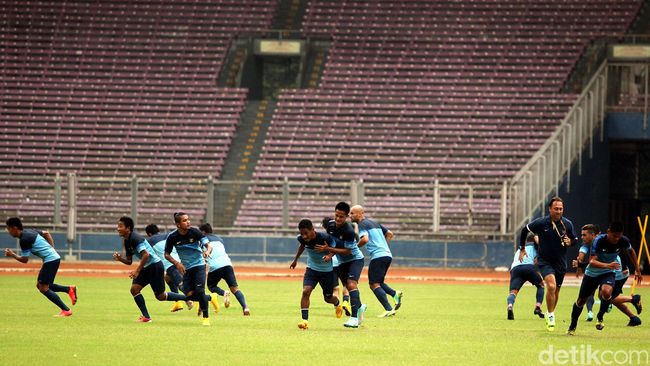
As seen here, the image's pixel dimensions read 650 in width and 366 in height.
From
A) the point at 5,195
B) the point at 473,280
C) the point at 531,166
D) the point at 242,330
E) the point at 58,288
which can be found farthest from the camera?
the point at 5,195

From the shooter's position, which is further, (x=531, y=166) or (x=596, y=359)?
(x=531, y=166)

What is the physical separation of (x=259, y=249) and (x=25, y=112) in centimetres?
1275

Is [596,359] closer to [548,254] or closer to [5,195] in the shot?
[548,254]

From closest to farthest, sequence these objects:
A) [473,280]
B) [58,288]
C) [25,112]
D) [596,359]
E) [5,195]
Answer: [596,359] → [58,288] → [473,280] → [5,195] → [25,112]

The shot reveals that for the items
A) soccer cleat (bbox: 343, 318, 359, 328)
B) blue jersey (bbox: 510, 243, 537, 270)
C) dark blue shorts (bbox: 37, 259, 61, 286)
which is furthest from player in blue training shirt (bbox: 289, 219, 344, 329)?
dark blue shorts (bbox: 37, 259, 61, 286)

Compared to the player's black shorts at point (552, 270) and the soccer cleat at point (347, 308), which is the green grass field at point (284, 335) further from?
the player's black shorts at point (552, 270)

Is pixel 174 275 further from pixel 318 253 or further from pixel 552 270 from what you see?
pixel 552 270

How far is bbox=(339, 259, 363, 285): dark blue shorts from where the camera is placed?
2012 cm

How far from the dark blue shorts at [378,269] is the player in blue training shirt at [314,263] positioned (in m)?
1.95

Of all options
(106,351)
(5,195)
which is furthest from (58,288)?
(5,195)

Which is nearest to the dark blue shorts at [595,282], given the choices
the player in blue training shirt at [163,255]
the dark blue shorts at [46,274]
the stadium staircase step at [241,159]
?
the player in blue training shirt at [163,255]

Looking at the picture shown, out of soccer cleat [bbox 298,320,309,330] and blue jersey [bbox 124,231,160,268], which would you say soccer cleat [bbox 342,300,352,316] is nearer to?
soccer cleat [bbox 298,320,309,330]

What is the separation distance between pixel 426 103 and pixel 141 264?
27874mm

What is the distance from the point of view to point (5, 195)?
142 ft
